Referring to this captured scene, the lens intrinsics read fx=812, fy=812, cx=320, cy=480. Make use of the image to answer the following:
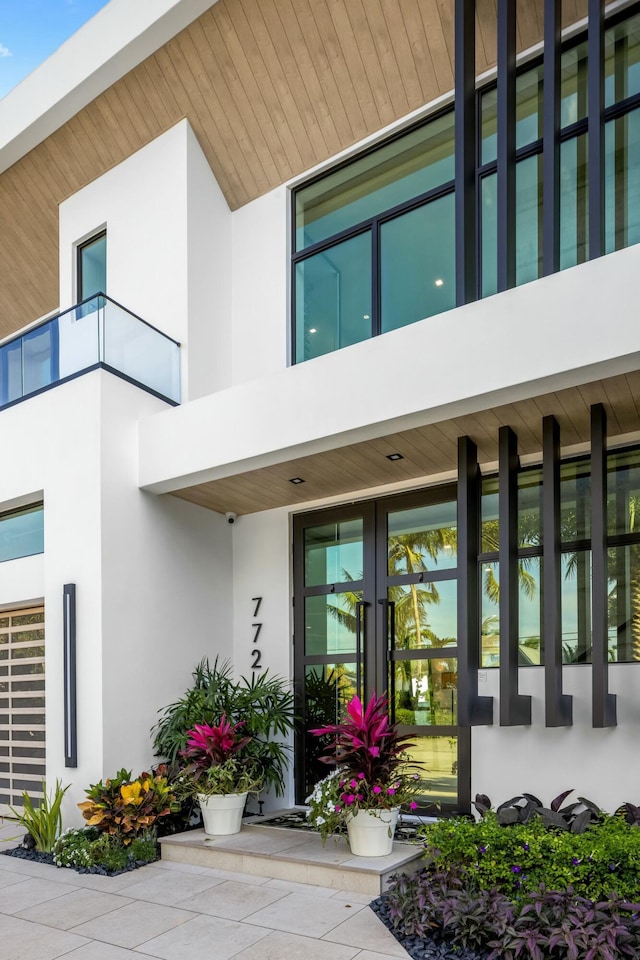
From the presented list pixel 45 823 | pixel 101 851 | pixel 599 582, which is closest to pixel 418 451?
pixel 599 582

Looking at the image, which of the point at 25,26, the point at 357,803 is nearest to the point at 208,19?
the point at 357,803

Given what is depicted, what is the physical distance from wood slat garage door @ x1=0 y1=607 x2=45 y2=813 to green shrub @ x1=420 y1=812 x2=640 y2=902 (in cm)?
467

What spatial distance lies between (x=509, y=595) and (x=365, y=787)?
1676mm

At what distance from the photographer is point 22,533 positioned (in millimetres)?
8461

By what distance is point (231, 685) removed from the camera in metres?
7.74

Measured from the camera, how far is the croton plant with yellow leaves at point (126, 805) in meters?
6.38

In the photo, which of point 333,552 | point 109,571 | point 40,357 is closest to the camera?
point 109,571

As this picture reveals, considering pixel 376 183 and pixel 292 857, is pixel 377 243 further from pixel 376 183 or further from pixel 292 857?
pixel 292 857

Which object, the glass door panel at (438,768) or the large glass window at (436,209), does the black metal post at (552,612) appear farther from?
the large glass window at (436,209)

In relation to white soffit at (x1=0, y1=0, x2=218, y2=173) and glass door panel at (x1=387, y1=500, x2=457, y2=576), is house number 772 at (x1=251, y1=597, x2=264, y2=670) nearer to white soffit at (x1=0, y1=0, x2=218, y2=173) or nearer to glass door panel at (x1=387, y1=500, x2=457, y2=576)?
glass door panel at (x1=387, y1=500, x2=457, y2=576)

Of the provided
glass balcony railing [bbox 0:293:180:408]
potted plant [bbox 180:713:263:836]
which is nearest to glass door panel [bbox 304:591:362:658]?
potted plant [bbox 180:713:263:836]

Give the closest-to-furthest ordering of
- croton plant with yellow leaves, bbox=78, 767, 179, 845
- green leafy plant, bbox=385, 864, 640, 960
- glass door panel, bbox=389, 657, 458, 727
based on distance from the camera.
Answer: green leafy plant, bbox=385, 864, 640, 960 < croton plant with yellow leaves, bbox=78, 767, 179, 845 < glass door panel, bbox=389, 657, 458, 727

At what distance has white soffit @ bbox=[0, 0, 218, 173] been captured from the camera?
305 inches

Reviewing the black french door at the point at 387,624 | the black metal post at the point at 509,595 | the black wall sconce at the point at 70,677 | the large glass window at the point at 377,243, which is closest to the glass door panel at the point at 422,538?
the black french door at the point at 387,624
